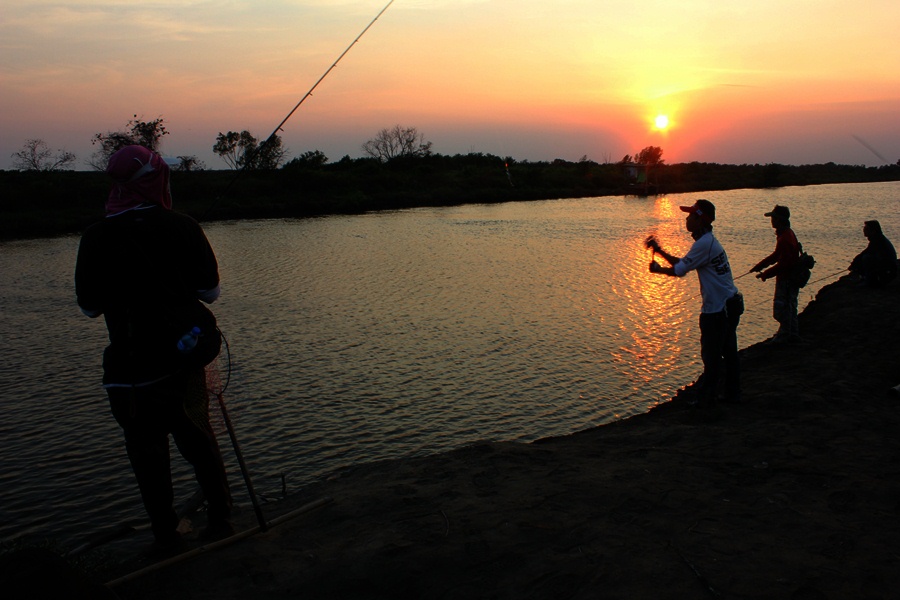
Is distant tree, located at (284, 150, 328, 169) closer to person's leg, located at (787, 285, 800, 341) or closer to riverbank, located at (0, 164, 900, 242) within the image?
riverbank, located at (0, 164, 900, 242)

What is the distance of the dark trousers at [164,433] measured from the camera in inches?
158

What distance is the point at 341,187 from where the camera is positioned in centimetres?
6581

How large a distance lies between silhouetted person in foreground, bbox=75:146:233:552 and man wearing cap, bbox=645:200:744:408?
4.41 m

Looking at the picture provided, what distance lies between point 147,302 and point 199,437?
801 mm

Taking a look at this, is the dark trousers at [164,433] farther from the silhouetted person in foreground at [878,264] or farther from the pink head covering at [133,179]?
the silhouetted person in foreground at [878,264]

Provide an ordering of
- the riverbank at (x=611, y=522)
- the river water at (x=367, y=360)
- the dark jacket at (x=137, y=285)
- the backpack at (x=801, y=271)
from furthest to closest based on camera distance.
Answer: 1. the backpack at (x=801, y=271)
2. the river water at (x=367, y=360)
3. the dark jacket at (x=137, y=285)
4. the riverbank at (x=611, y=522)

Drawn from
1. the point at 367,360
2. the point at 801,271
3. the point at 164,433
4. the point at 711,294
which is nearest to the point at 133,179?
the point at 164,433

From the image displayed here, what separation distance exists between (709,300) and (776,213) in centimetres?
289

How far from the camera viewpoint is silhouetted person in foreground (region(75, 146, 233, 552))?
3941mm

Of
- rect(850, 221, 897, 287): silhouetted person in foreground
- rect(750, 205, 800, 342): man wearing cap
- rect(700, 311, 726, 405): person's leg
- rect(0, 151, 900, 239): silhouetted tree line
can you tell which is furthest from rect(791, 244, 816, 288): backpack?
rect(0, 151, 900, 239): silhouetted tree line

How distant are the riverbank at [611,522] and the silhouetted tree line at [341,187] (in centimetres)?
2103

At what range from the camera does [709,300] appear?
23.0 ft

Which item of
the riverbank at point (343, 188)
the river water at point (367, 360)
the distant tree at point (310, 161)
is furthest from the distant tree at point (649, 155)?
the river water at point (367, 360)

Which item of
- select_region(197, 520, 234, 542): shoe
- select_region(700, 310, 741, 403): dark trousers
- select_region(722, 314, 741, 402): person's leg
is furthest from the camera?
select_region(722, 314, 741, 402): person's leg
